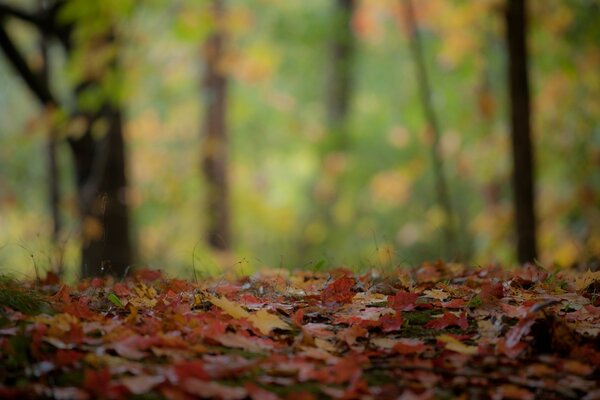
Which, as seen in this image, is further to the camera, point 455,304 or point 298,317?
point 455,304

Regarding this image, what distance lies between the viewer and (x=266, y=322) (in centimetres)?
255

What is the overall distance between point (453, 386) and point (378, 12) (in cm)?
1659

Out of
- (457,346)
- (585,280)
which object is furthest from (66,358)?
(585,280)

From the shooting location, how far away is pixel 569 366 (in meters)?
2.25

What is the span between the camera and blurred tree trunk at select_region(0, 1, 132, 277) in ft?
23.4

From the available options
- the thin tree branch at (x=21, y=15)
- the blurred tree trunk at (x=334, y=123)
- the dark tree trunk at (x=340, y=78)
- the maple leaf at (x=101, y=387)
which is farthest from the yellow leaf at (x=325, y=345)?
the dark tree trunk at (x=340, y=78)

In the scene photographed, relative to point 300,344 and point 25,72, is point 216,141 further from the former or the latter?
point 300,344

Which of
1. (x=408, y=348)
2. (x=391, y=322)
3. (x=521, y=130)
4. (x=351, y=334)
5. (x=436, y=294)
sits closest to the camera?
(x=408, y=348)

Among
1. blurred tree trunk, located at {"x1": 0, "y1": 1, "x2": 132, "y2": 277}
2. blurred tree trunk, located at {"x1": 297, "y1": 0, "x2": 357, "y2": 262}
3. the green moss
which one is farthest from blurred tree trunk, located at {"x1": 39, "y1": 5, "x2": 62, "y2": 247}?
the green moss

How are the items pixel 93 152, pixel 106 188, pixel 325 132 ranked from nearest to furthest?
pixel 106 188 → pixel 93 152 → pixel 325 132

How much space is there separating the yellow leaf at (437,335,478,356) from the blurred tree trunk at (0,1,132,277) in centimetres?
510

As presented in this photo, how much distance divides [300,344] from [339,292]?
2.39 ft

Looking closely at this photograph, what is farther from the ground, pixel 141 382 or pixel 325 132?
pixel 325 132

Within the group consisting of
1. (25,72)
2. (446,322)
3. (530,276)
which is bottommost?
(530,276)
